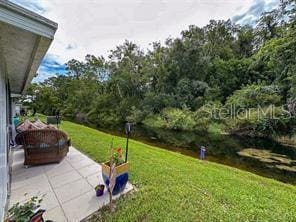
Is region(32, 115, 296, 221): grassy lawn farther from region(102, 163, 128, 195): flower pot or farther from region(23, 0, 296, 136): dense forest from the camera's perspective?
region(23, 0, 296, 136): dense forest

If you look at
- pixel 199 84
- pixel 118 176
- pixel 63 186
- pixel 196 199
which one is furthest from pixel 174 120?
pixel 118 176

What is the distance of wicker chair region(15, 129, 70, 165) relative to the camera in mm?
4426

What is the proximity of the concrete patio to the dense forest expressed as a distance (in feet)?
35.1

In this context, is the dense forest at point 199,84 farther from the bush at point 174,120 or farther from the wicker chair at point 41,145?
the wicker chair at point 41,145

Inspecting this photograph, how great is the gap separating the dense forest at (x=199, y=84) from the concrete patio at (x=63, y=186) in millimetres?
10698

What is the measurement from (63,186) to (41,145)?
159cm

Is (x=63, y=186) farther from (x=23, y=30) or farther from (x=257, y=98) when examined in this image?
(x=257, y=98)

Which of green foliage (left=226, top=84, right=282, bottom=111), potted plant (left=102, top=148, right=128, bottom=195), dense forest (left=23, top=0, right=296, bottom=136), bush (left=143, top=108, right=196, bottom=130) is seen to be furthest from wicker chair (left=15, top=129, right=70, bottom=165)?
green foliage (left=226, top=84, right=282, bottom=111)

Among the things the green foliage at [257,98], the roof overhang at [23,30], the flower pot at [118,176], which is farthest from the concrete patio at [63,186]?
the green foliage at [257,98]

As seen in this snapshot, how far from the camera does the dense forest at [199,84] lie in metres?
13.8

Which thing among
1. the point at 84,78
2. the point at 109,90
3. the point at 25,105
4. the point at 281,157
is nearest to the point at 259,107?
the point at 281,157

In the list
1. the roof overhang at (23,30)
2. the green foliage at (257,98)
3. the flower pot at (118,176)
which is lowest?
the flower pot at (118,176)

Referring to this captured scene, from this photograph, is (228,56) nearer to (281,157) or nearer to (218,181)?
(281,157)

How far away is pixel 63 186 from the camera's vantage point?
355 centimetres
